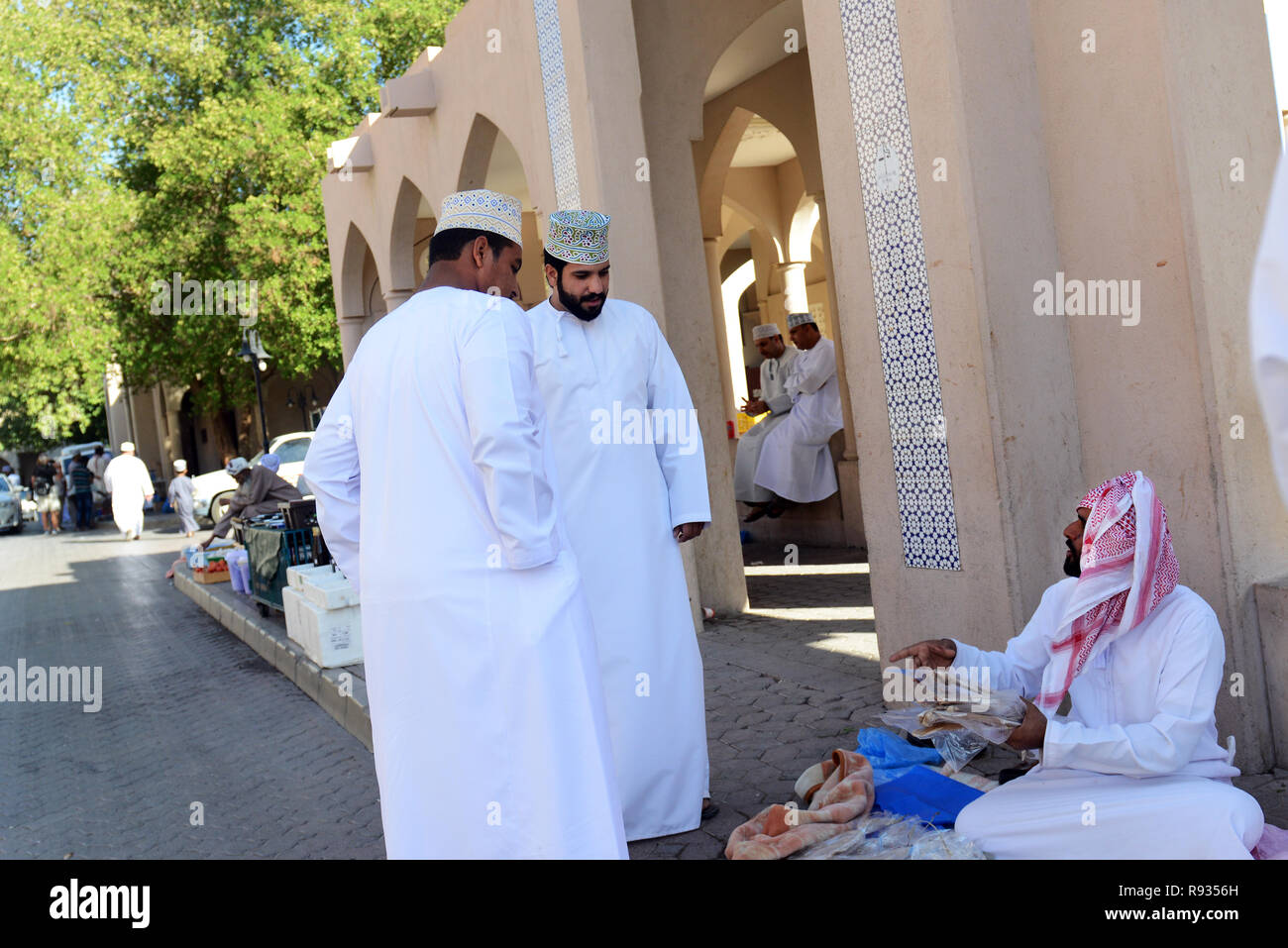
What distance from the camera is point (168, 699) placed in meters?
7.71

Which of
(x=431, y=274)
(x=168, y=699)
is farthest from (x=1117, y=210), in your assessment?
(x=168, y=699)

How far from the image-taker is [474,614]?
9.43ft

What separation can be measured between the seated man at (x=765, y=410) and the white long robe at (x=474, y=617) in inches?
277

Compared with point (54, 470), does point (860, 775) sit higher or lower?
lower

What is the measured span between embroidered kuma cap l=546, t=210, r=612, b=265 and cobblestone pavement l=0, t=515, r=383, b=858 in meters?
2.24

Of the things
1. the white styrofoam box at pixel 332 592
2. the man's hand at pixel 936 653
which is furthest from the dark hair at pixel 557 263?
the white styrofoam box at pixel 332 592

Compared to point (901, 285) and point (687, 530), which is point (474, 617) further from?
point (901, 285)

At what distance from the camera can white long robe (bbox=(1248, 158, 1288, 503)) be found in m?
1.37

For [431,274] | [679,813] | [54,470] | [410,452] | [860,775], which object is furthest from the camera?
[54,470]

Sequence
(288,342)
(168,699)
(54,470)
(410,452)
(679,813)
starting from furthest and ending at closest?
(54,470)
(288,342)
(168,699)
(679,813)
(410,452)

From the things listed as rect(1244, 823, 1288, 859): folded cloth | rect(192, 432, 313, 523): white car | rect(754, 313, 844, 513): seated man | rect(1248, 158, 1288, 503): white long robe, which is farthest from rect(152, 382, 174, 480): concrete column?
rect(1248, 158, 1288, 503): white long robe

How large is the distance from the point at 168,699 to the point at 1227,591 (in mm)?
6484
